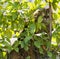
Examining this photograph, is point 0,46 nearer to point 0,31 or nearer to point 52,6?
point 0,31

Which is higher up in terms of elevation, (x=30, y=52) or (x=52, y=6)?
(x=52, y=6)

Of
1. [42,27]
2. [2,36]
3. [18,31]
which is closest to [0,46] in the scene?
[2,36]

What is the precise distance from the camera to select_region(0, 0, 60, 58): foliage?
1689 mm

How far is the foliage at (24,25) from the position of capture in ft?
5.54

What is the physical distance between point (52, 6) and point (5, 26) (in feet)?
1.44

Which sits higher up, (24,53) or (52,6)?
(52,6)

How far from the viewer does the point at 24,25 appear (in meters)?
1.81

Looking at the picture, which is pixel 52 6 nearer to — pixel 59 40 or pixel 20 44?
pixel 59 40

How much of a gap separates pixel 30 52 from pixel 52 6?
446mm

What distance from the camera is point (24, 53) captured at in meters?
1.87

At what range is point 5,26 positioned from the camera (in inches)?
72.4

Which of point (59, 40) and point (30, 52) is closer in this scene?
point (59, 40)

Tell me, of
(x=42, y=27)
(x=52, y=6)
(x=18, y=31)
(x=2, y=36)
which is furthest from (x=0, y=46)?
(x=52, y=6)

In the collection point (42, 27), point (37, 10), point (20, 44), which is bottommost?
point (20, 44)
